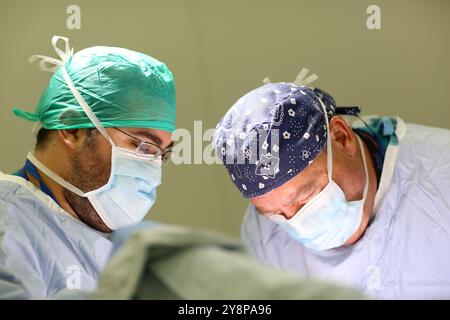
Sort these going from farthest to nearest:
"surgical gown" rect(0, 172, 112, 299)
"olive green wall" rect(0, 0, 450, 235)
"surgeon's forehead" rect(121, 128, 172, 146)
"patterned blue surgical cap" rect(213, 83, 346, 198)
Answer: "olive green wall" rect(0, 0, 450, 235)
"surgeon's forehead" rect(121, 128, 172, 146)
"patterned blue surgical cap" rect(213, 83, 346, 198)
"surgical gown" rect(0, 172, 112, 299)

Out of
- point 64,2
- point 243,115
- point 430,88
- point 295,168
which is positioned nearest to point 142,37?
point 64,2

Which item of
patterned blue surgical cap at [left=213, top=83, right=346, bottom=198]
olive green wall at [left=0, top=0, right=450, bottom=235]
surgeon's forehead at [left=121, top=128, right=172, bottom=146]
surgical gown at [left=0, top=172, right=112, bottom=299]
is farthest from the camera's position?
olive green wall at [left=0, top=0, right=450, bottom=235]

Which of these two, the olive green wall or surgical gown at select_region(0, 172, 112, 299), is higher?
the olive green wall

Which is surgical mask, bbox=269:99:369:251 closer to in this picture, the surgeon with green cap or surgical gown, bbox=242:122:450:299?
surgical gown, bbox=242:122:450:299

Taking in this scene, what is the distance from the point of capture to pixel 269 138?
1581mm

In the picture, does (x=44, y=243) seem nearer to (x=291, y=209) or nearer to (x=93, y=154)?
(x=93, y=154)

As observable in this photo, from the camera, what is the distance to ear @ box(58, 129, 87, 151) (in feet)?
5.47

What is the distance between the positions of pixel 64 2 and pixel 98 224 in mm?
943

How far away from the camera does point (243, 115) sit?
1.62m

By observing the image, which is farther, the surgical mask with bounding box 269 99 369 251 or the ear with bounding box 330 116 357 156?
the ear with bounding box 330 116 357 156

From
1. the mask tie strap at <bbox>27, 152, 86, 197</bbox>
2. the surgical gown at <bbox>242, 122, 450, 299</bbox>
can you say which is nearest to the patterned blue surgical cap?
the surgical gown at <bbox>242, 122, 450, 299</bbox>

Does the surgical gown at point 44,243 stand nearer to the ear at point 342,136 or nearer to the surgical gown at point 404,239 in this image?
the surgical gown at point 404,239

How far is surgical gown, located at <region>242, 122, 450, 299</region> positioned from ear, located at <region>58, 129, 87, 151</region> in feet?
2.45

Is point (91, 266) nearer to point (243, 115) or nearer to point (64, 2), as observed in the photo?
point (243, 115)
